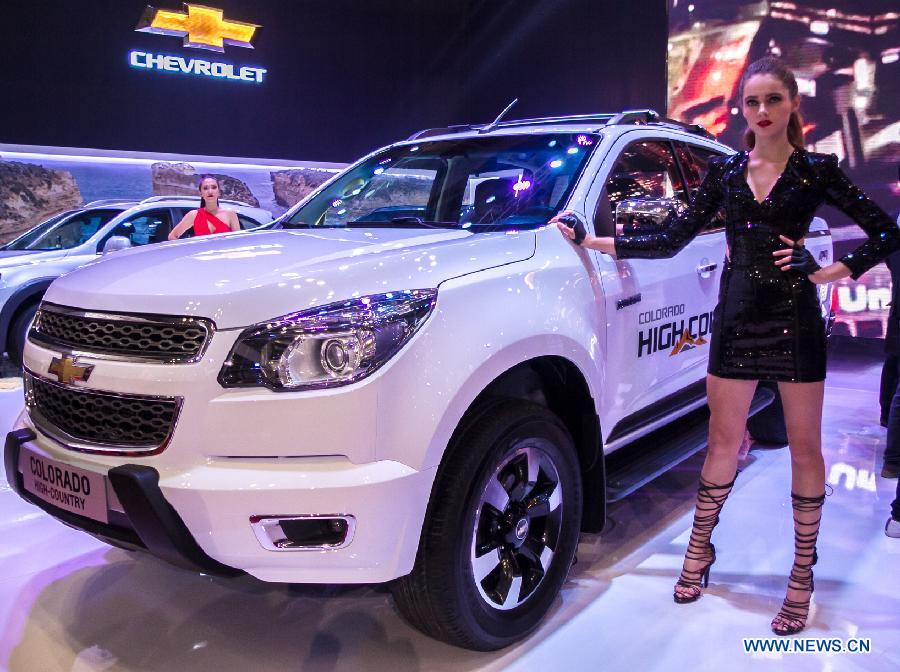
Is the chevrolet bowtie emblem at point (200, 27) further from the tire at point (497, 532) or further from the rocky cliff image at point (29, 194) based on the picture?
the tire at point (497, 532)

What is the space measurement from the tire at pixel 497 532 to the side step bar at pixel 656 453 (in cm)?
31

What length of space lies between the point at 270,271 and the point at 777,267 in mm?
1516

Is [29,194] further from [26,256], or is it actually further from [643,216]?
[643,216]

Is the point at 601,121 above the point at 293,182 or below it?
above

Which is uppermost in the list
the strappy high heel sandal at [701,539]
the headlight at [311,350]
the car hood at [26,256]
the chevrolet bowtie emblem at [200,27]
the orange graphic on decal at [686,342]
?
the chevrolet bowtie emblem at [200,27]

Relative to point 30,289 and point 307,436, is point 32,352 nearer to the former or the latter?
point 307,436

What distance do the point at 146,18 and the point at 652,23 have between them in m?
6.20

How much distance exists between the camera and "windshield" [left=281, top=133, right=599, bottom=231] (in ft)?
9.50

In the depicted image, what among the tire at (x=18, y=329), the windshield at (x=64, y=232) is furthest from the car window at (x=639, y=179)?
the windshield at (x=64, y=232)

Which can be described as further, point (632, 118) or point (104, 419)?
point (632, 118)

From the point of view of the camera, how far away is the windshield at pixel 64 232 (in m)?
7.76

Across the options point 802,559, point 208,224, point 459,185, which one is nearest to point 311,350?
point 459,185

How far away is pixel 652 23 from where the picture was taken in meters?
9.88

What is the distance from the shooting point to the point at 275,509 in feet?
6.26
